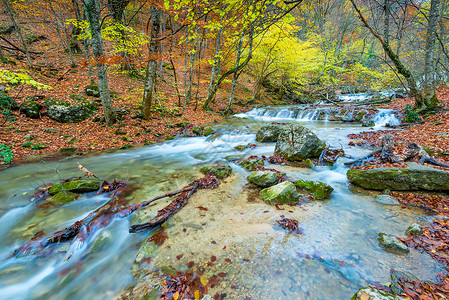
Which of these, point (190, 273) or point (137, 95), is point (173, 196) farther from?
point (137, 95)

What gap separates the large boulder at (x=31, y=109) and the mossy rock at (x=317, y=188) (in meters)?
11.5

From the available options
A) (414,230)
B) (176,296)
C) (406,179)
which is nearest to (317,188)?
(414,230)

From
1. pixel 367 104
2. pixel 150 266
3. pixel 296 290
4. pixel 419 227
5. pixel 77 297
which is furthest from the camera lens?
pixel 367 104

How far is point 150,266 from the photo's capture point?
8.03ft

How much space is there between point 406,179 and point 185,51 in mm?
10347

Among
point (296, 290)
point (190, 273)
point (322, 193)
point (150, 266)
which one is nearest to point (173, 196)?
point (150, 266)

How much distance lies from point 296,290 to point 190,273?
1313 millimetres

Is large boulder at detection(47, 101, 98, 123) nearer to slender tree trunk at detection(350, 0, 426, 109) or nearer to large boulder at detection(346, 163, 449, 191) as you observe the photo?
large boulder at detection(346, 163, 449, 191)

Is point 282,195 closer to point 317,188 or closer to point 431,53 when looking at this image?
point 317,188

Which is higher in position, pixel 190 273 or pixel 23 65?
pixel 23 65

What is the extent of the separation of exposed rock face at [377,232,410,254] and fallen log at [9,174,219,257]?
11.4ft

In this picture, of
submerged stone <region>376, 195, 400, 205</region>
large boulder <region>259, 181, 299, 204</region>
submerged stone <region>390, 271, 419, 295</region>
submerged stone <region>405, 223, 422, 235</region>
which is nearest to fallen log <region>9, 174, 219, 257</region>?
large boulder <region>259, 181, 299, 204</region>

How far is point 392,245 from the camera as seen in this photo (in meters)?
2.53

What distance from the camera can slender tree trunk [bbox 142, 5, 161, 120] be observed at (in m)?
8.44
